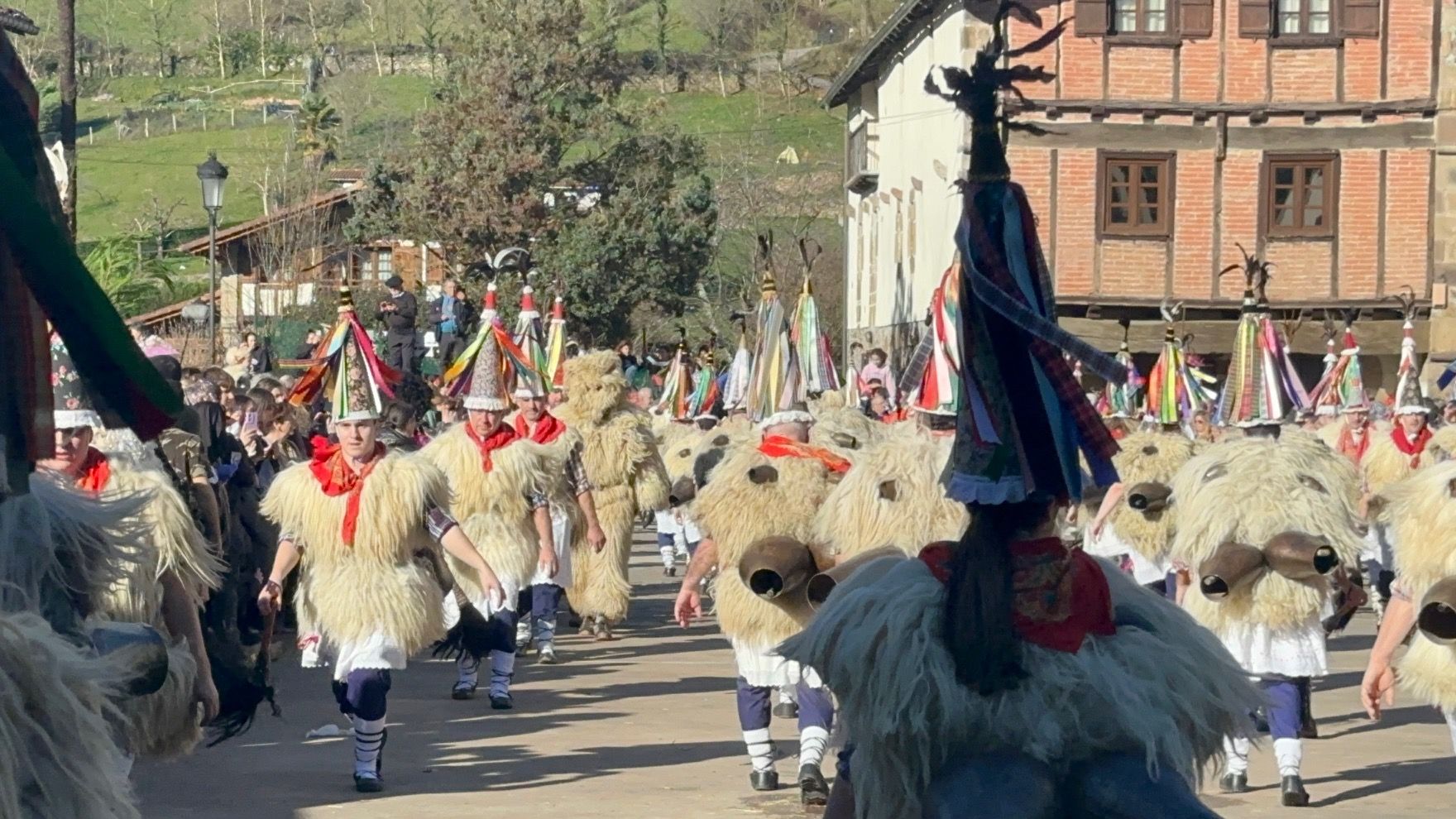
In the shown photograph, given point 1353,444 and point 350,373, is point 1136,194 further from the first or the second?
point 350,373

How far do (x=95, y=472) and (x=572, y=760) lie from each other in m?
3.98

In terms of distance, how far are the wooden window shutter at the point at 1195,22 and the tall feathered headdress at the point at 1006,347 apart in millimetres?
32164

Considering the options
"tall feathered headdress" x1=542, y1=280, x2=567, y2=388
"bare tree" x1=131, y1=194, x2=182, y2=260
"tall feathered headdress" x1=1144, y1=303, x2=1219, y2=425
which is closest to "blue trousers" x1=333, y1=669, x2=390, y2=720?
"tall feathered headdress" x1=542, y1=280, x2=567, y2=388

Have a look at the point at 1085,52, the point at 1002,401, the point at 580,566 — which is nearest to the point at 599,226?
the point at 1085,52

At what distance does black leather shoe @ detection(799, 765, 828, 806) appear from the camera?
10.4 meters

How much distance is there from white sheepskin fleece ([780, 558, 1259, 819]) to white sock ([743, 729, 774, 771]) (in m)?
6.01

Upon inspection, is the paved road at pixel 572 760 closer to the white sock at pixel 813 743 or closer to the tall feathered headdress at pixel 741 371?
the white sock at pixel 813 743

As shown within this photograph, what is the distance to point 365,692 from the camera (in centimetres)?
1066

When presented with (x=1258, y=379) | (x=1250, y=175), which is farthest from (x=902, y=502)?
(x=1250, y=175)

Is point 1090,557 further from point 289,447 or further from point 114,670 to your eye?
point 289,447

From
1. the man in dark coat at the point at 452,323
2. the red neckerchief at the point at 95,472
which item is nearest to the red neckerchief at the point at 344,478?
the red neckerchief at the point at 95,472

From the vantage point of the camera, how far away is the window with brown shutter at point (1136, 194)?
36.3m

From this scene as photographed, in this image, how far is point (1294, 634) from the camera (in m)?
10.9

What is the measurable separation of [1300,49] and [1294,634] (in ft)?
89.3
